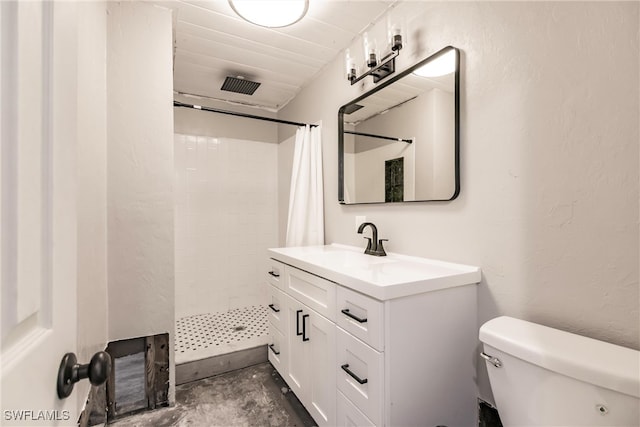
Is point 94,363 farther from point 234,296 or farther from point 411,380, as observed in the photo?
point 234,296

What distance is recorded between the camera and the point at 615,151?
2.89 ft

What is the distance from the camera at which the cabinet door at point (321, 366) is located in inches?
51.0

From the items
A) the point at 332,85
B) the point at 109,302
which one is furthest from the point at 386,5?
the point at 109,302

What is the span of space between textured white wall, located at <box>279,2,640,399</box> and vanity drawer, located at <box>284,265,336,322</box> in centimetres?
56

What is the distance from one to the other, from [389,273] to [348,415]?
601 millimetres

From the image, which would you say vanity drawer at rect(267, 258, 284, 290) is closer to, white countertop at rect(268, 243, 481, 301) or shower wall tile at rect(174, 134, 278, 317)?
white countertop at rect(268, 243, 481, 301)

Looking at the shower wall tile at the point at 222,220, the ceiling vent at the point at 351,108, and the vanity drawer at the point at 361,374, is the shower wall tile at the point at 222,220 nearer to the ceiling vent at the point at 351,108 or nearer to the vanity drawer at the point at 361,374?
the ceiling vent at the point at 351,108

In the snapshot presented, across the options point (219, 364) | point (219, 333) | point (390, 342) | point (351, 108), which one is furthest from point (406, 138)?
point (219, 333)

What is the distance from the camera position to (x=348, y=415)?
47.0 inches

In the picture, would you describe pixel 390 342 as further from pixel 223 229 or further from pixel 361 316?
pixel 223 229

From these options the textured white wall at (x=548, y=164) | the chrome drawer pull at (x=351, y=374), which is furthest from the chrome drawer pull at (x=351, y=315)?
the textured white wall at (x=548, y=164)

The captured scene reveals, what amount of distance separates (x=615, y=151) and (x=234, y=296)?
3.05 m

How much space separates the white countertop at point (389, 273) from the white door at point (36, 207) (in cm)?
84

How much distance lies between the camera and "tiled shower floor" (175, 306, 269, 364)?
210 centimetres
